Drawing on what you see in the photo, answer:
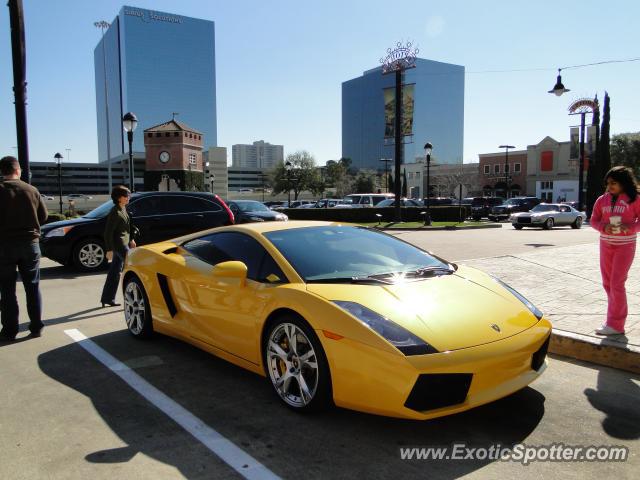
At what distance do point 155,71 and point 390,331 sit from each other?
153199mm

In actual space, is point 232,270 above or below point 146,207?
below

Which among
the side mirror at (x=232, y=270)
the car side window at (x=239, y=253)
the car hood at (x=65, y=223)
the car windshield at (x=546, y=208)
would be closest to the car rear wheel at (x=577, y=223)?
the car windshield at (x=546, y=208)

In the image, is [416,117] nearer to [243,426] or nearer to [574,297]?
[574,297]

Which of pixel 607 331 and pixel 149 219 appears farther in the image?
pixel 149 219

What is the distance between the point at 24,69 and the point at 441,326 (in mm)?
9748

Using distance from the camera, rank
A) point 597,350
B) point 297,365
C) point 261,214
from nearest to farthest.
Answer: point 297,365, point 597,350, point 261,214

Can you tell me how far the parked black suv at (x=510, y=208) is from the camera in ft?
121

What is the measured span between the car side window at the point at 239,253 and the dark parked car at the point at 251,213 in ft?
43.5

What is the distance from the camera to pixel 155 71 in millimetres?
140875

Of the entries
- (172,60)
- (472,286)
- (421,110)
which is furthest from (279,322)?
(172,60)

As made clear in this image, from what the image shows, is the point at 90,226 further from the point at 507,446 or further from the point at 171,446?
the point at 507,446

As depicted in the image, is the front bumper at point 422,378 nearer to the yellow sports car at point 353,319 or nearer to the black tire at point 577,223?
the yellow sports car at point 353,319

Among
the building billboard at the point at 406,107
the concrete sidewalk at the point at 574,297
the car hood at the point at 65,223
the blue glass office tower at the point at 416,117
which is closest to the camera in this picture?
the concrete sidewalk at the point at 574,297

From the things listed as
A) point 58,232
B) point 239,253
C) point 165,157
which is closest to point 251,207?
point 58,232
